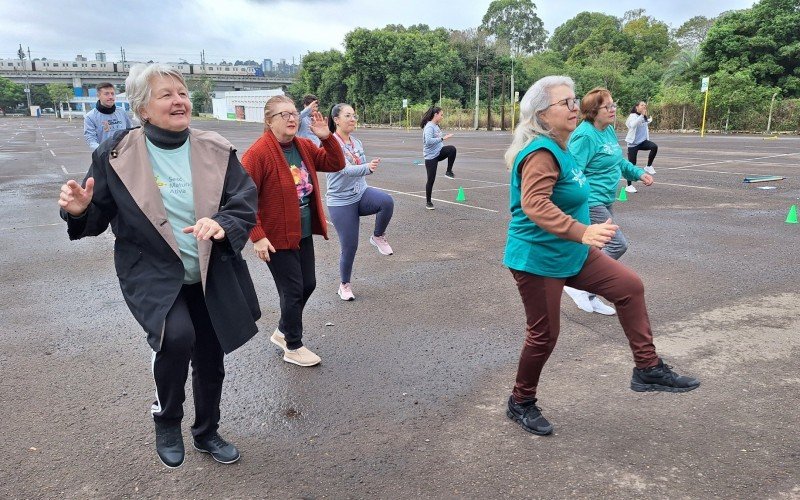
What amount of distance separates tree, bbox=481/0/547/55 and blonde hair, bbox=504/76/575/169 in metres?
116

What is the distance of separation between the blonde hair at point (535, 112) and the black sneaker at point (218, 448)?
2147 mm

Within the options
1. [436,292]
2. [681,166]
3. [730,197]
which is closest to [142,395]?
[436,292]

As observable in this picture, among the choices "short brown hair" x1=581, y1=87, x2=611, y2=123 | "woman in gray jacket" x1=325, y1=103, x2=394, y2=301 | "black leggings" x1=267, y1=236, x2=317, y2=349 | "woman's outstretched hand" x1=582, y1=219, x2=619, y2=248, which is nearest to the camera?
"woman's outstretched hand" x1=582, y1=219, x2=619, y2=248

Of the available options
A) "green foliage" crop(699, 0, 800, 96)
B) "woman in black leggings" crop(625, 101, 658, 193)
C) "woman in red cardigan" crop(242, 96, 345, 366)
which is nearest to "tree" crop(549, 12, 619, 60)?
"green foliage" crop(699, 0, 800, 96)

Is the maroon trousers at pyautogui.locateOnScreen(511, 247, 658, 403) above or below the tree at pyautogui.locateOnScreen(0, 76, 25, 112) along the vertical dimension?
below

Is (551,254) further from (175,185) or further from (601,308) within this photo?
(601,308)

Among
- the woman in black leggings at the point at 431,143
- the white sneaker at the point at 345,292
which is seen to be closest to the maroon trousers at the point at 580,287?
the white sneaker at the point at 345,292

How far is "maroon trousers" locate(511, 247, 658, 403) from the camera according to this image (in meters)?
3.18

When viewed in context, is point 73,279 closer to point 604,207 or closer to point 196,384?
point 196,384

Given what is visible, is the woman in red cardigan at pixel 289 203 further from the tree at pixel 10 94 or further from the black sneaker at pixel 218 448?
the tree at pixel 10 94

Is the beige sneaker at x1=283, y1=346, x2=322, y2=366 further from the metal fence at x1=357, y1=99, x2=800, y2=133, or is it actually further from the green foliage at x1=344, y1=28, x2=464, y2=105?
the green foliage at x1=344, y1=28, x2=464, y2=105

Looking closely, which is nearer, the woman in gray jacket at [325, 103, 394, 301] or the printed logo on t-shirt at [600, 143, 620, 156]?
the printed logo on t-shirt at [600, 143, 620, 156]

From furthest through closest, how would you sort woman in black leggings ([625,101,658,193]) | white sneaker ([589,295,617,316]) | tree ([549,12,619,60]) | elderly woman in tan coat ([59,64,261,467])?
1. tree ([549,12,619,60])
2. woman in black leggings ([625,101,658,193])
3. white sneaker ([589,295,617,316])
4. elderly woman in tan coat ([59,64,261,467])

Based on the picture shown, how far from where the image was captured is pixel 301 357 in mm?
4293
